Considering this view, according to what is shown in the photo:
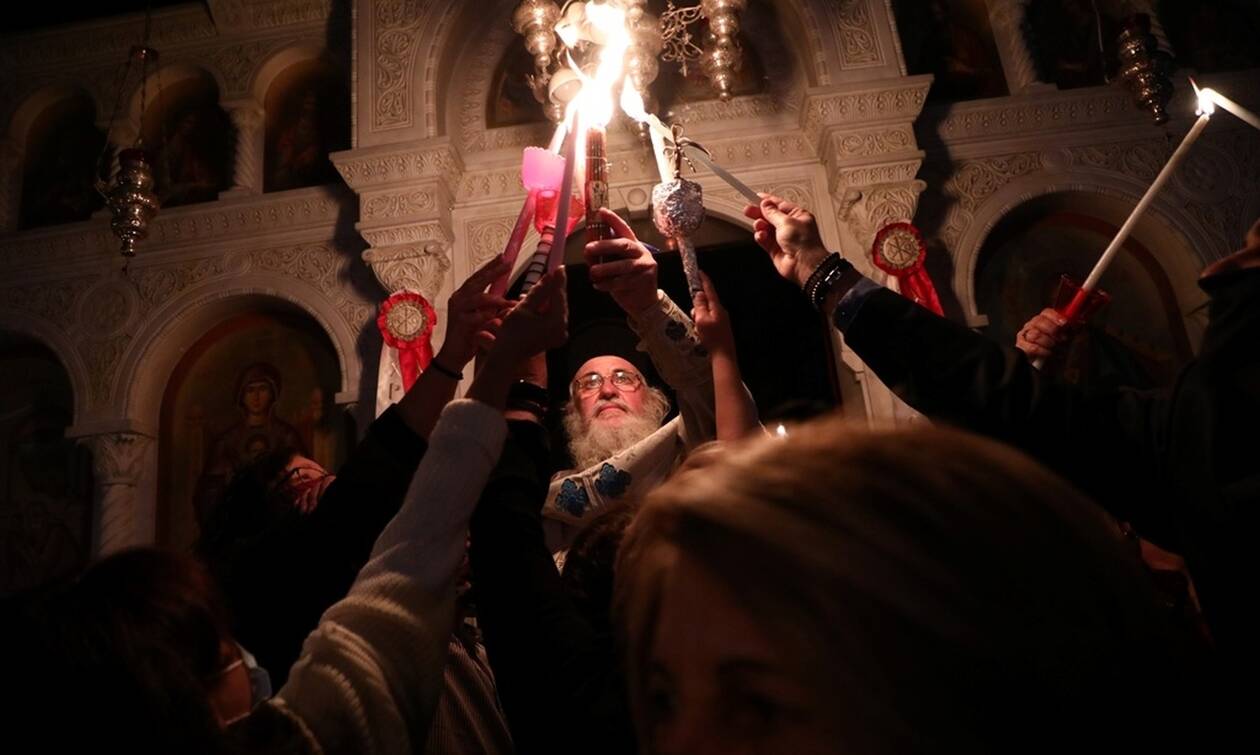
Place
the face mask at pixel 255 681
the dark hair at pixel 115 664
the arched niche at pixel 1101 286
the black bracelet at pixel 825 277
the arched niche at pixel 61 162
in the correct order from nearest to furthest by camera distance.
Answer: the dark hair at pixel 115 664 < the face mask at pixel 255 681 < the black bracelet at pixel 825 277 < the arched niche at pixel 1101 286 < the arched niche at pixel 61 162

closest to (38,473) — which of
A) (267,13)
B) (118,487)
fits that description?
(118,487)

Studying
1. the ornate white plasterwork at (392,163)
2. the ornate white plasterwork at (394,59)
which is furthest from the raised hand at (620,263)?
the ornate white plasterwork at (394,59)

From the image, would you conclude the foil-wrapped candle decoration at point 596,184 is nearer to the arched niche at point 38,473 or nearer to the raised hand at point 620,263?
the raised hand at point 620,263

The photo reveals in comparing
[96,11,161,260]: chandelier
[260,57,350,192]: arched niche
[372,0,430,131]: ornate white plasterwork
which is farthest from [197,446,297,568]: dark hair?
[260,57,350,192]: arched niche

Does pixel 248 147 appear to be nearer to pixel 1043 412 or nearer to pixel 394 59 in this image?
pixel 394 59

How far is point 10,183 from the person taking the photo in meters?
5.62

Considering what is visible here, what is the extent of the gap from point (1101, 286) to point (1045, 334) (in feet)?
11.7

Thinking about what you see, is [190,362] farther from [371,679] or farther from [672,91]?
[371,679]

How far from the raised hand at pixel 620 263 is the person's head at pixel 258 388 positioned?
4.23m

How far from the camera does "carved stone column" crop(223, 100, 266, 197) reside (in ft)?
17.6

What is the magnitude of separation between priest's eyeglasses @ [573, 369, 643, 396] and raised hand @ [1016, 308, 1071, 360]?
183cm

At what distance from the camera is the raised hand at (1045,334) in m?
2.02

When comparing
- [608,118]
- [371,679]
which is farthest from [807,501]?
[608,118]

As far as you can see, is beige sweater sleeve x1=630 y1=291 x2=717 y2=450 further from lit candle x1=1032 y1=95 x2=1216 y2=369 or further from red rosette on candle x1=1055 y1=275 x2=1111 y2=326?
red rosette on candle x1=1055 y1=275 x2=1111 y2=326
